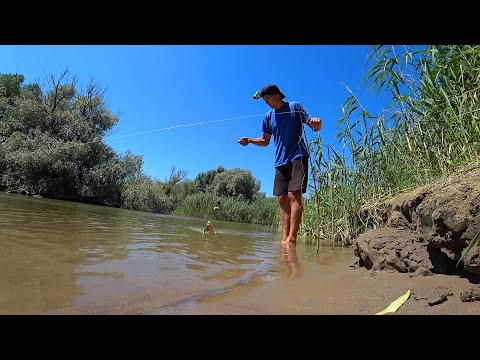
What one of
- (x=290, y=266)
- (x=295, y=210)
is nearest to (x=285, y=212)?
(x=295, y=210)

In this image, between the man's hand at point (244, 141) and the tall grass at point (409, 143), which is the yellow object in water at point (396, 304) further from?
the man's hand at point (244, 141)

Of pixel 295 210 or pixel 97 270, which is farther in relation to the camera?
pixel 295 210

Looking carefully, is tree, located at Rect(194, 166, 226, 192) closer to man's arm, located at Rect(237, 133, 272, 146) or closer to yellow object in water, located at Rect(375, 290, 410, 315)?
man's arm, located at Rect(237, 133, 272, 146)

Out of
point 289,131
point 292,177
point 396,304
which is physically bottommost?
point 396,304

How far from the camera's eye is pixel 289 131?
446 cm

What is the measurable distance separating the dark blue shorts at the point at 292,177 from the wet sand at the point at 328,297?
7.08ft

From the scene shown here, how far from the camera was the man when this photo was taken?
4258 millimetres

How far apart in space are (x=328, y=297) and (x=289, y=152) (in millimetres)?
3115

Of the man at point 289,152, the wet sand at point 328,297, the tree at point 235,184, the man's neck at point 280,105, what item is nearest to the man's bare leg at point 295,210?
the man at point 289,152

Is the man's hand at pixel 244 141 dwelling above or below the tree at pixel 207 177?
below

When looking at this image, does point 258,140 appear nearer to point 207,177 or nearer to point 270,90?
point 270,90

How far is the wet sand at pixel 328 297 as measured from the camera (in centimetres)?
129
